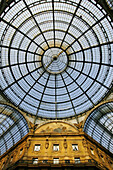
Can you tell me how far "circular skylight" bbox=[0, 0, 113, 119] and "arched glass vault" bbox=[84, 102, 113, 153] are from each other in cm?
250

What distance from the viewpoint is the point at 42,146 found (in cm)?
2830

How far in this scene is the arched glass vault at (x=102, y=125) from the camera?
3522 centimetres

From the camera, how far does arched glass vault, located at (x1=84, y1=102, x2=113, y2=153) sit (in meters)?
35.2

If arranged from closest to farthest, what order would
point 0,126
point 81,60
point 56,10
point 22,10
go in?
point 22,10 < point 56,10 < point 81,60 < point 0,126

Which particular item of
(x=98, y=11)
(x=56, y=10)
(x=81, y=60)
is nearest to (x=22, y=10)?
(x=56, y=10)

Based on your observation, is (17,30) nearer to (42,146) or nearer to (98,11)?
(98,11)

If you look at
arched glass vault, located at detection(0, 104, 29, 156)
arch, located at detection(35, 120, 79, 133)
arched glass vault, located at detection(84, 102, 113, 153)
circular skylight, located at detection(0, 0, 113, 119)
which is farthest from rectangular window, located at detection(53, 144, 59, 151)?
circular skylight, located at detection(0, 0, 113, 119)

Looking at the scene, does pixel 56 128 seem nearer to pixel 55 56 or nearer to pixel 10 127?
pixel 10 127

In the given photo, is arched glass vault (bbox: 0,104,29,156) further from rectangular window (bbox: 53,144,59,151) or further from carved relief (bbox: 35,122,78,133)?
rectangular window (bbox: 53,144,59,151)

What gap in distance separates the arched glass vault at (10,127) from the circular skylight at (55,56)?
2.65 m

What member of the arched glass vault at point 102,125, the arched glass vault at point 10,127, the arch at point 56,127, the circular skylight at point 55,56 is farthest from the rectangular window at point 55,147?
the circular skylight at point 55,56

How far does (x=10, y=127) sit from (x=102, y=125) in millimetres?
24420

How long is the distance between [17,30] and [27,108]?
18.9 meters

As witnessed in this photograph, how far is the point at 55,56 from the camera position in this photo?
1505 inches
